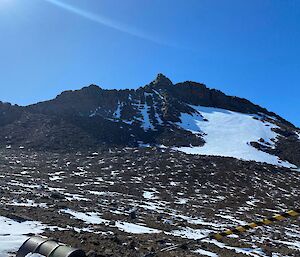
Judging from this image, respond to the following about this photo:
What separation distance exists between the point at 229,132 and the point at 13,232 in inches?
2986

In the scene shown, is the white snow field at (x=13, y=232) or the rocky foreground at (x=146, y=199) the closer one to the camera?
the white snow field at (x=13, y=232)

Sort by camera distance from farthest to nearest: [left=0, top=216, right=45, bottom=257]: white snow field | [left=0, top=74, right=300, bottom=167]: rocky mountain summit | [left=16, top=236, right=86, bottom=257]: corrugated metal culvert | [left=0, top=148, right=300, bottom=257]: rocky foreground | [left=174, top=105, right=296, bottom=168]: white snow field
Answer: [left=0, top=74, right=300, bottom=167]: rocky mountain summit < [left=174, top=105, right=296, bottom=168]: white snow field < [left=0, top=148, right=300, bottom=257]: rocky foreground < [left=0, top=216, right=45, bottom=257]: white snow field < [left=16, top=236, right=86, bottom=257]: corrugated metal culvert

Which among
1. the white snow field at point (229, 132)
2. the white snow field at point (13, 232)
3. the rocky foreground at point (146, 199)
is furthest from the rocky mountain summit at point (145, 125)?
the white snow field at point (13, 232)

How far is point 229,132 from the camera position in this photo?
281 feet

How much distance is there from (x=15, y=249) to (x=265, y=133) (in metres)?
81.9

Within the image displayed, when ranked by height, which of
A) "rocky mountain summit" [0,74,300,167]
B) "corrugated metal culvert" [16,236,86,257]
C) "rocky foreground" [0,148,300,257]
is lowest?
"corrugated metal culvert" [16,236,86,257]

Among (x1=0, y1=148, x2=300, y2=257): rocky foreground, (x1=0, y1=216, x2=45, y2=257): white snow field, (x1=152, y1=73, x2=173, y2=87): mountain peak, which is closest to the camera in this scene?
(x1=0, y1=216, x2=45, y2=257): white snow field

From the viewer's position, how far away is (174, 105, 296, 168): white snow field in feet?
231

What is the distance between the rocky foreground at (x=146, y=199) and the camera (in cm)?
1612

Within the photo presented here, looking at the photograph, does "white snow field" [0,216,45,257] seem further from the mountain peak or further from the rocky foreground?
the mountain peak

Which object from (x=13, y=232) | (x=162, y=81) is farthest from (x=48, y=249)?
(x=162, y=81)

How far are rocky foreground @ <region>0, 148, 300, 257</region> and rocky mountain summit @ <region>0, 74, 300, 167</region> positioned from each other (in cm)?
736

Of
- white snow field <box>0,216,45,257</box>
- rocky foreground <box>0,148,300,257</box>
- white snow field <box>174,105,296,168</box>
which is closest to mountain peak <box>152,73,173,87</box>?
white snow field <box>174,105,296,168</box>

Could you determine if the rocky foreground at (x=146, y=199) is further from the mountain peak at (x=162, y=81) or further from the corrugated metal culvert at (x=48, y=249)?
the mountain peak at (x=162, y=81)
